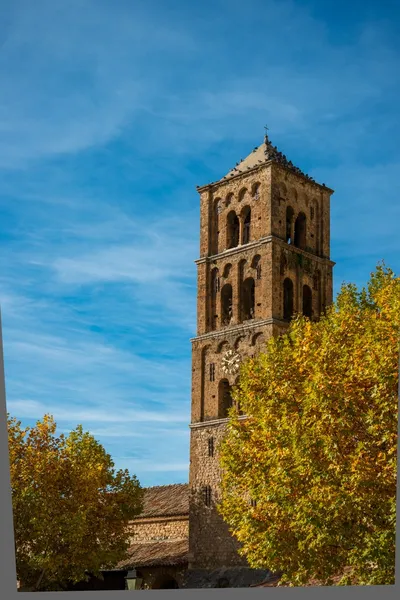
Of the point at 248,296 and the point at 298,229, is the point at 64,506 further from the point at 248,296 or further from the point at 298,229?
the point at 298,229

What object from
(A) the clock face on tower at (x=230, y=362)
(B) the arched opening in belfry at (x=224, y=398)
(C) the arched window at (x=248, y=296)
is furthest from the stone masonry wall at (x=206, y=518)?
(C) the arched window at (x=248, y=296)

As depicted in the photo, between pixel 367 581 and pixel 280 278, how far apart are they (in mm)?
19499

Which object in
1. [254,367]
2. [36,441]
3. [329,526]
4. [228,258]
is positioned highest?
[228,258]

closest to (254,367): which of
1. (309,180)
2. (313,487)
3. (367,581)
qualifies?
(313,487)

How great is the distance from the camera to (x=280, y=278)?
40156 mm

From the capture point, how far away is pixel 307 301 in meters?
42.2

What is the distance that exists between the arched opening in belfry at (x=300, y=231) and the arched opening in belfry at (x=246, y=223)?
2191 mm

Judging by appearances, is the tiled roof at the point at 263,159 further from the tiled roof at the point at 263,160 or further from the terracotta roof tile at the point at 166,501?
the terracotta roof tile at the point at 166,501

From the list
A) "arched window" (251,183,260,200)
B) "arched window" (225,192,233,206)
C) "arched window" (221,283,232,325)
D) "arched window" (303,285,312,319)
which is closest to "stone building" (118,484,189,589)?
"arched window" (221,283,232,325)

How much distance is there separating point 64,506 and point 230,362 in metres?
9.33

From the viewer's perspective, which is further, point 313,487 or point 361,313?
point 361,313

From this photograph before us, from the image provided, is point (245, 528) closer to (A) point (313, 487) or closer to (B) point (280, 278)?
(A) point (313, 487)

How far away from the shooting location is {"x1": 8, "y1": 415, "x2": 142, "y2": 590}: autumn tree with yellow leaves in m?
34.1

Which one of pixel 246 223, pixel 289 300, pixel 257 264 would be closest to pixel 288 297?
pixel 289 300
